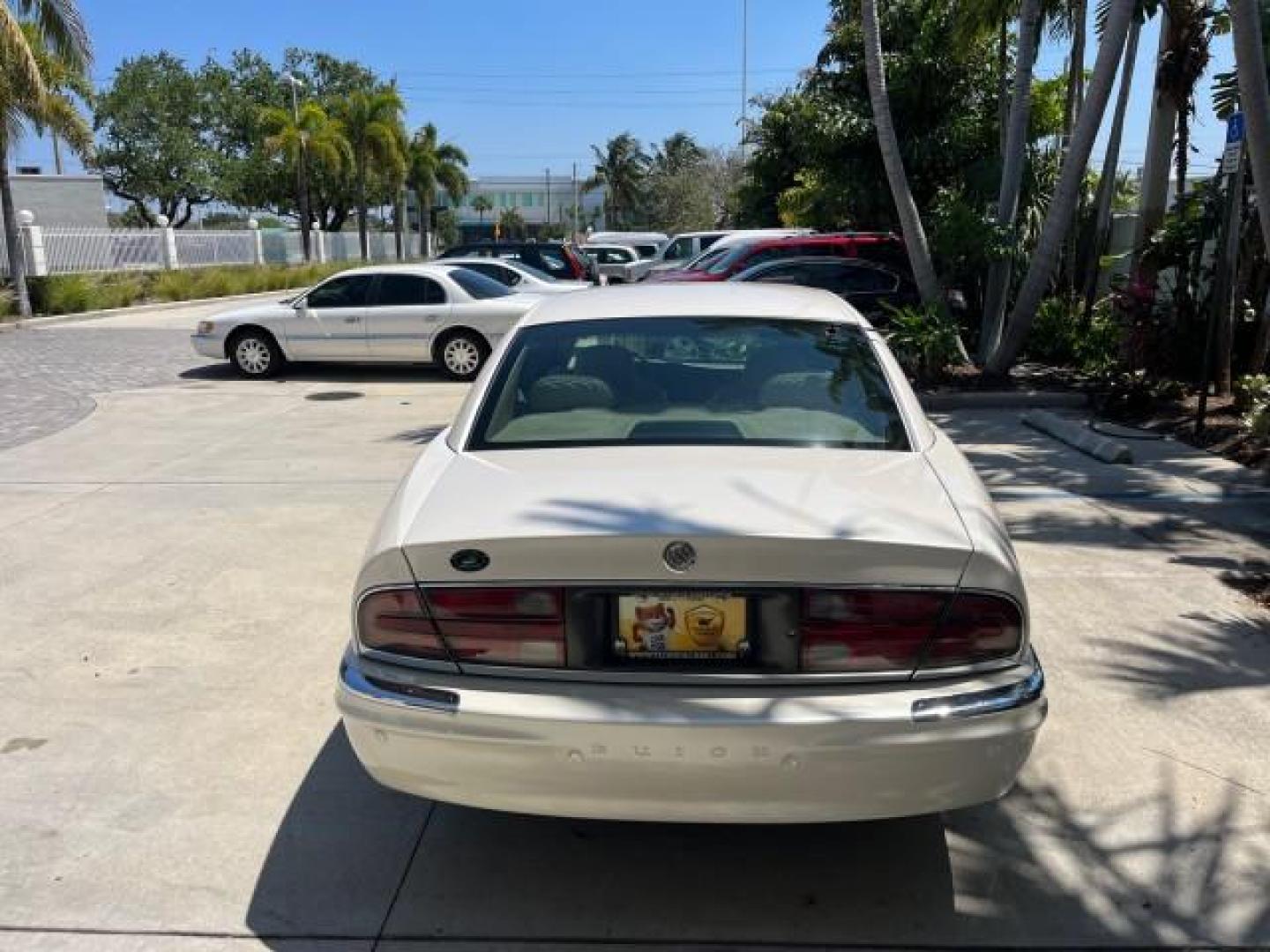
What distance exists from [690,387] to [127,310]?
23780 mm

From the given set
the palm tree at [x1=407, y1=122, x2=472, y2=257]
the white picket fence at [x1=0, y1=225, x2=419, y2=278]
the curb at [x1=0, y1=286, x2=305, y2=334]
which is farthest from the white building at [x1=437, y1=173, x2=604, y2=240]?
the curb at [x1=0, y1=286, x2=305, y2=334]

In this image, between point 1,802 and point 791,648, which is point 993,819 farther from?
point 1,802

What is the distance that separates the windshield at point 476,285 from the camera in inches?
527

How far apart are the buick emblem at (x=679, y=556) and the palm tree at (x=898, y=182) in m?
9.60

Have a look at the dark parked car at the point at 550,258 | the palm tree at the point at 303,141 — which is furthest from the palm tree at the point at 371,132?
the dark parked car at the point at 550,258

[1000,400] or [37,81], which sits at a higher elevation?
[37,81]

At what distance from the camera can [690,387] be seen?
3809 mm

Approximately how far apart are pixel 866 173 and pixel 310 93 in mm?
55348

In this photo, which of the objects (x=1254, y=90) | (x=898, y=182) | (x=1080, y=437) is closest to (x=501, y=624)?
(x=1254, y=90)

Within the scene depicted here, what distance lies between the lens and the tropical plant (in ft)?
61.0

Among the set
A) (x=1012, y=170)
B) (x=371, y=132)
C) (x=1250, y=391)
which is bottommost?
(x=1250, y=391)

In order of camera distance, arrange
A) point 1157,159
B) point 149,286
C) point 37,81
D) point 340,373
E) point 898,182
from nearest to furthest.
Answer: point 898,182 → point 1157,159 → point 340,373 → point 37,81 → point 149,286

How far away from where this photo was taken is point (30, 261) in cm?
2275

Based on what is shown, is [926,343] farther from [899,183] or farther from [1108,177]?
[1108,177]
